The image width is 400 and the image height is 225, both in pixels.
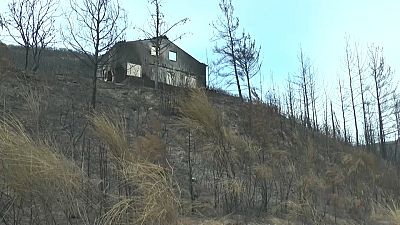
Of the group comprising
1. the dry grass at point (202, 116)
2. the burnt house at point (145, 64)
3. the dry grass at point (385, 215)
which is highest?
the burnt house at point (145, 64)

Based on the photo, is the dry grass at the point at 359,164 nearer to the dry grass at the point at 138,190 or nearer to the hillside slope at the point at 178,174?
the hillside slope at the point at 178,174

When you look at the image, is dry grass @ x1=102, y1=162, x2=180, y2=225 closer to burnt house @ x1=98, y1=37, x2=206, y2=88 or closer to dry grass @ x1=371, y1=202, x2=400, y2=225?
dry grass @ x1=371, y1=202, x2=400, y2=225

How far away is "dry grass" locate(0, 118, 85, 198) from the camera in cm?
424

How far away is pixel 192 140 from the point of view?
9.28m

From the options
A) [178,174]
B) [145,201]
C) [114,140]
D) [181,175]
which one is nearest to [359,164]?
[181,175]

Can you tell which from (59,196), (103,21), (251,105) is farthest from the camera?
(103,21)

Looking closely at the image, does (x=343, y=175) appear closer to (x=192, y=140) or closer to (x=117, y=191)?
(x=192, y=140)

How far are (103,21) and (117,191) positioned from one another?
11769 mm

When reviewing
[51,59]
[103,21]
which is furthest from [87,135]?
[51,59]

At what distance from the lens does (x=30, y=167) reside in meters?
4.23

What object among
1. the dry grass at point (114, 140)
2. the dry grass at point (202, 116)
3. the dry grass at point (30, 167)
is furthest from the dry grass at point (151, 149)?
the dry grass at point (30, 167)

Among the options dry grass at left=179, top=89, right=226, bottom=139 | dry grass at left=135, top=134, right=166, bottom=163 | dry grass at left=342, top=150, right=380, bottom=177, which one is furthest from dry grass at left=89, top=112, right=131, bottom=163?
dry grass at left=342, top=150, right=380, bottom=177

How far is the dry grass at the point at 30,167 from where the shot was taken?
4.24 metres

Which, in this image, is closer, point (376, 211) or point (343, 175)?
point (376, 211)
